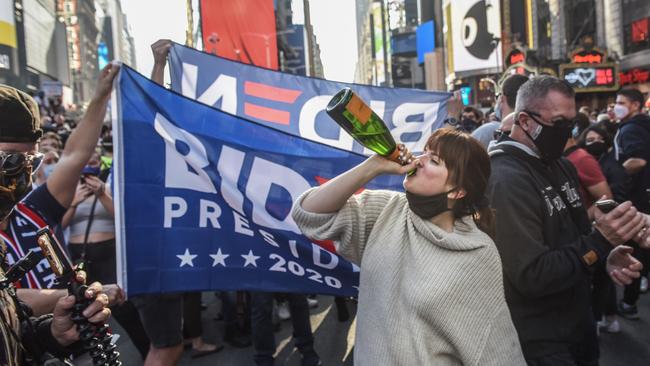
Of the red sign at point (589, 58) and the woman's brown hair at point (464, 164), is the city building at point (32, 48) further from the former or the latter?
the woman's brown hair at point (464, 164)

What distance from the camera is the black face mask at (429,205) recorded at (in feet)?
6.99

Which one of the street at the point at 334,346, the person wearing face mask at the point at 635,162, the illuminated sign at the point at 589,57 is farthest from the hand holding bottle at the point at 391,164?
the illuminated sign at the point at 589,57

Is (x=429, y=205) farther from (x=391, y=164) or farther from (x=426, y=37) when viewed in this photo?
(x=426, y=37)

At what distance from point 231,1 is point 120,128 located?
19.2 metres

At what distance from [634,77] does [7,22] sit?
4184 cm

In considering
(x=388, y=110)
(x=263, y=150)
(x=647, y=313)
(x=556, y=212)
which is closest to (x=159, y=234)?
(x=263, y=150)

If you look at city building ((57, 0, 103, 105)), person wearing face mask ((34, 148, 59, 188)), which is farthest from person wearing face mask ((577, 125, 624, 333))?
city building ((57, 0, 103, 105))

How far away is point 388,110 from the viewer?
626 centimetres

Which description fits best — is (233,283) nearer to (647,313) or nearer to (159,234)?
(159,234)

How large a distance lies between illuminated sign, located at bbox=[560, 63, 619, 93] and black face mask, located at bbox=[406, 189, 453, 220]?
29273 mm

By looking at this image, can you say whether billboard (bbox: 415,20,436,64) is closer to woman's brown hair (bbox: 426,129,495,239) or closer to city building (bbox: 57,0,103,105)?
city building (bbox: 57,0,103,105)

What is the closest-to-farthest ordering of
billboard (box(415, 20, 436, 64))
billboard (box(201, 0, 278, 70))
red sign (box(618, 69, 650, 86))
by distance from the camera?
1. billboard (box(201, 0, 278, 70))
2. red sign (box(618, 69, 650, 86))
3. billboard (box(415, 20, 436, 64))

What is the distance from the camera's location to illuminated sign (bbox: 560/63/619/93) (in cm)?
2873

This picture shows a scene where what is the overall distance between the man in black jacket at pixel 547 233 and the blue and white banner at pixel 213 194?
36.1 inches
